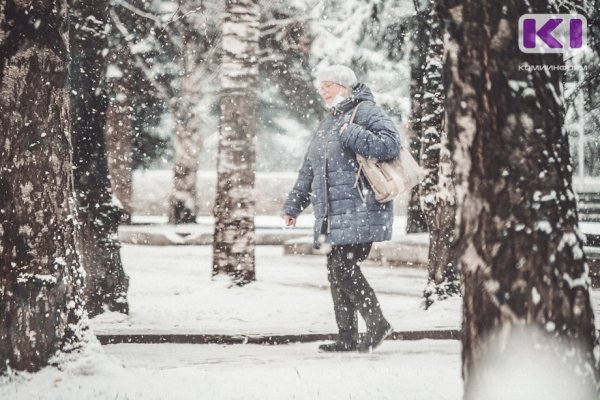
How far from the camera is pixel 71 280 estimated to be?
4742 millimetres

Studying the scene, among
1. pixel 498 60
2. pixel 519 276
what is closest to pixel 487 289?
pixel 519 276

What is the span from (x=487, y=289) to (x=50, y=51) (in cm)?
286

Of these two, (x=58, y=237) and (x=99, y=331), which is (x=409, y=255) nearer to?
(x=99, y=331)

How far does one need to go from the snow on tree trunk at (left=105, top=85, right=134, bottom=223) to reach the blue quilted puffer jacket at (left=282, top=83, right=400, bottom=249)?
59.7 feet

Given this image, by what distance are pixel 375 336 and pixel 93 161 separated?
9.97 feet

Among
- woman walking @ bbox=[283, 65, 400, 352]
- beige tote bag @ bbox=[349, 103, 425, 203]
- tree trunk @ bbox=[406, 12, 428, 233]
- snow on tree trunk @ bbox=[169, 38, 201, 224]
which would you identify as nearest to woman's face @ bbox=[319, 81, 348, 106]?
woman walking @ bbox=[283, 65, 400, 352]

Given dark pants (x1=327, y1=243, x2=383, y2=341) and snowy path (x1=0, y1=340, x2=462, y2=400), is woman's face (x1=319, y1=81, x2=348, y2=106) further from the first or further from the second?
snowy path (x1=0, y1=340, x2=462, y2=400)

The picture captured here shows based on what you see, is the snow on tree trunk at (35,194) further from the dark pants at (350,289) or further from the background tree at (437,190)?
the background tree at (437,190)

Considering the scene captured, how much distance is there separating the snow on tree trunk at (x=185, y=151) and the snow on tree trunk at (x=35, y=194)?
20.2 meters

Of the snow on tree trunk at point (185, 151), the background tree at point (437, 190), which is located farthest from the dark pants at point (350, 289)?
the snow on tree trunk at point (185, 151)

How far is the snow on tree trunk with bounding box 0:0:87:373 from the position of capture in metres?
4.42

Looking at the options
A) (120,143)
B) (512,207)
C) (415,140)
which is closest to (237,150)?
(512,207)

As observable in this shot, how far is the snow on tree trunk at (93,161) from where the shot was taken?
725 centimetres

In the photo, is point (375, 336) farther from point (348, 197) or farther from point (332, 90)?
point (332, 90)
